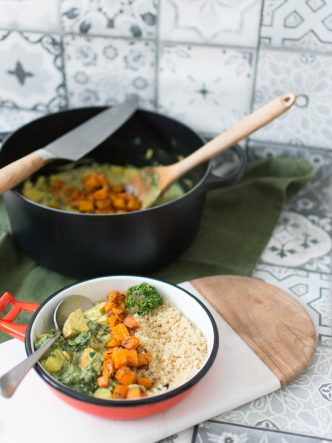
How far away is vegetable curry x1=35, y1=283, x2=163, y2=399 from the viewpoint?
0.70 m

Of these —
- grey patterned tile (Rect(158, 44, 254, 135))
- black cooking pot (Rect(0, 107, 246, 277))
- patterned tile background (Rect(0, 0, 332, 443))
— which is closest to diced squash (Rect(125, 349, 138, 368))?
black cooking pot (Rect(0, 107, 246, 277))

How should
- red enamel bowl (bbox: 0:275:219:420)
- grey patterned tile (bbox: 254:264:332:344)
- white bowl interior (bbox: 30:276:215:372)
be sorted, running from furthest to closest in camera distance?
grey patterned tile (bbox: 254:264:332:344) → white bowl interior (bbox: 30:276:215:372) → red enamel bowl (bbox: 0:275:219:420)

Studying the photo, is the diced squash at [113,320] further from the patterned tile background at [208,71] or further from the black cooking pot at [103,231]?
the patterned tile background at [208,71]

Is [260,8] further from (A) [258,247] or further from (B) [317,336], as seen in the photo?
(B) [317,336]

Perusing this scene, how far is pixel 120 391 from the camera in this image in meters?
0.68

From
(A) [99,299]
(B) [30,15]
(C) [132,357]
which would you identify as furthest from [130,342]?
(B) [30,15]

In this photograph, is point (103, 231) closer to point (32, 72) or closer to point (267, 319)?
point (267, 319)

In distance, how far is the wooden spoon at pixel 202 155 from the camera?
0.93 m

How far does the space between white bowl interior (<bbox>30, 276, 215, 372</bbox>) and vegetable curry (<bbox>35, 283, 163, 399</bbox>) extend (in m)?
0.01

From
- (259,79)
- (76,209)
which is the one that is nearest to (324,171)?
(259,79)

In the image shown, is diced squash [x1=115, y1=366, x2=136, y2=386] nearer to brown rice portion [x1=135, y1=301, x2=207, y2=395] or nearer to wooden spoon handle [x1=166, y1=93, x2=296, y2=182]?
brown rice portion [x1=135, y1=301, x2=207, y2=395]

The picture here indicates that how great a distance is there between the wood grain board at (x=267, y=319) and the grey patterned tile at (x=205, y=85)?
13.3 inches

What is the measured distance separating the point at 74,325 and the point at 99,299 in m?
0.08

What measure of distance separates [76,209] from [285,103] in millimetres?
383
